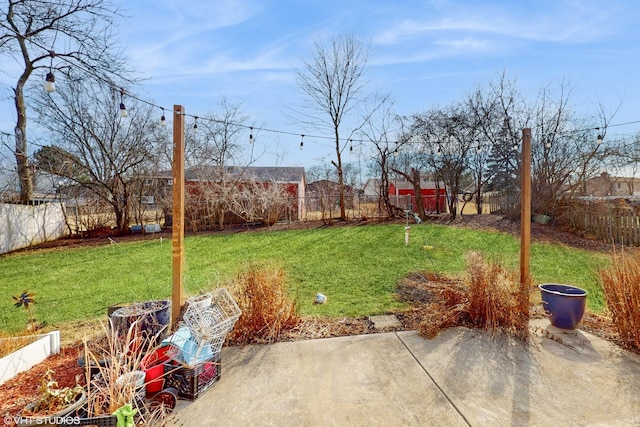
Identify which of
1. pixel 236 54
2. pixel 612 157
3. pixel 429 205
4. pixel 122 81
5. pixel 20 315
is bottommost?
pixel 20 315

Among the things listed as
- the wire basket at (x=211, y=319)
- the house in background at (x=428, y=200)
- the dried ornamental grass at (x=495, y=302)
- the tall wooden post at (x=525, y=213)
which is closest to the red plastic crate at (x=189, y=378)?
the wire basket at (x=211, y=319)

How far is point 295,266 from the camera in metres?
5.77

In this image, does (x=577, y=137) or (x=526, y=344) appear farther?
(x=577, y=137)

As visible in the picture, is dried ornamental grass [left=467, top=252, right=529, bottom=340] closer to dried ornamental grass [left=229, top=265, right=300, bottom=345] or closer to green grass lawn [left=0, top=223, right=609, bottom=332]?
green grass lawn [left=0, top=223, right=609, bottom=332]

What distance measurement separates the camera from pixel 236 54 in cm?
586

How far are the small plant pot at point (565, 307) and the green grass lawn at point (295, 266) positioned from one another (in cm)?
76

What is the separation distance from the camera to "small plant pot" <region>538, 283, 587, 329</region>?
9.34 ft

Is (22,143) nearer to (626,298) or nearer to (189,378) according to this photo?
(189,378)

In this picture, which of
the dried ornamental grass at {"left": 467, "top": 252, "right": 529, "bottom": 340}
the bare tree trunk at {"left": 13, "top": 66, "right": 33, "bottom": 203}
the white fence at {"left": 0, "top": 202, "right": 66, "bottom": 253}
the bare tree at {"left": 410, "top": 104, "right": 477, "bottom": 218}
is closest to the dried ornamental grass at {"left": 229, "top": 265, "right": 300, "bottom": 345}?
the dried ornamental grass at {"left": 467, "top": 252, "right": 529, "bottom": 340}

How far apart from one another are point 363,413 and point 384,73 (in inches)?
356

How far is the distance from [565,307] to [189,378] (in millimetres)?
3248

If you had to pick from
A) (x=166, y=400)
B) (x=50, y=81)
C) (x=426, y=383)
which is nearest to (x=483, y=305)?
(x=426, y=383)

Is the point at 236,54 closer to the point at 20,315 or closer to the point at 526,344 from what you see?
the point at 20,315

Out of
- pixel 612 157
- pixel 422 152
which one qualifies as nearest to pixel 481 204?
pixel 422 152
